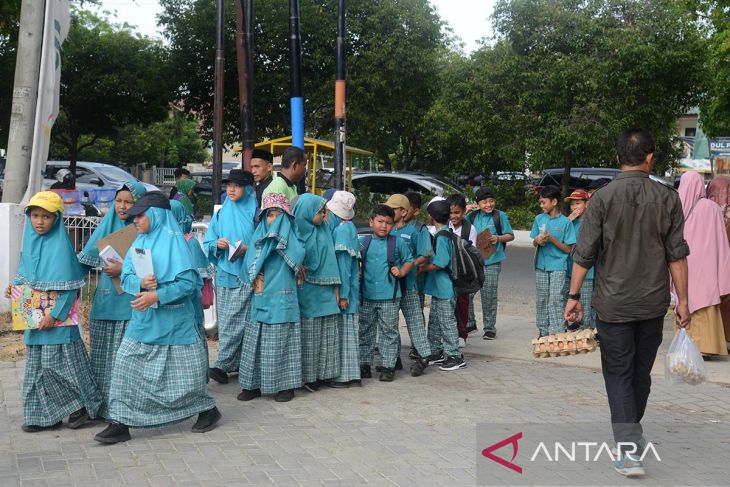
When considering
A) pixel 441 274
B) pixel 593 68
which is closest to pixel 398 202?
pixel 441 274

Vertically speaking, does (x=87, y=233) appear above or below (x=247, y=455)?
above

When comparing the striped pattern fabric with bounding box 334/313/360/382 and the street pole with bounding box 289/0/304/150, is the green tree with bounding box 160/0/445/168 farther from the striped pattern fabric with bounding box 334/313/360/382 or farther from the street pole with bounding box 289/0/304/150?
the striped pattern fabric with bounding box 334/313/360/382

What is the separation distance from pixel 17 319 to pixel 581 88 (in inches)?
741

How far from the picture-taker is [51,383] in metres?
6.24

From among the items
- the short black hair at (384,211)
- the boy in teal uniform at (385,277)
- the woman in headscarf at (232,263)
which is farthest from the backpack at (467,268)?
the woman in headscarf at (232,263)

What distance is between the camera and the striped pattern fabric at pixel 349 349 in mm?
7660

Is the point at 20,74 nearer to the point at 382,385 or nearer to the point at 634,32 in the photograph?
the point at 382,385

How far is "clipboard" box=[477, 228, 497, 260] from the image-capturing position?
32.3 feet

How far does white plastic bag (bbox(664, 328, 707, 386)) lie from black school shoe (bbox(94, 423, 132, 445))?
328 cm

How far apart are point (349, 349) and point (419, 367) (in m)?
0.82

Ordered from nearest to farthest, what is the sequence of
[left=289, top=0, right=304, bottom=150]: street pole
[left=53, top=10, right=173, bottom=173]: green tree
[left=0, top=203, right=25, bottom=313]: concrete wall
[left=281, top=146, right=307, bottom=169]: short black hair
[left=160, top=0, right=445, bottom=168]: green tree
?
[left=281, top=146, right=307, bottom=169]: short black hair < [left=0, top=203, right=25, bottom=313]: concrete wall < [left=289, top=0, right=304, bottom=150]: street pole < [left=160, top=0, right=445, bottom=168]: green tree < [left=53, top=10, right=173, bottom=173]: green tree

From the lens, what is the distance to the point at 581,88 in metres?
23.0

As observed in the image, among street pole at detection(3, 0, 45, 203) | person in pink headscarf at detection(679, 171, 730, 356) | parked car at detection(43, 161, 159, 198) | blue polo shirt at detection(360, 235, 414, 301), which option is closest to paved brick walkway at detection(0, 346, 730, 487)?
blue polo shirt at detection(360, 235, 414, 301)

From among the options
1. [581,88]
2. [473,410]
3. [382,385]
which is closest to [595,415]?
[473,410]
